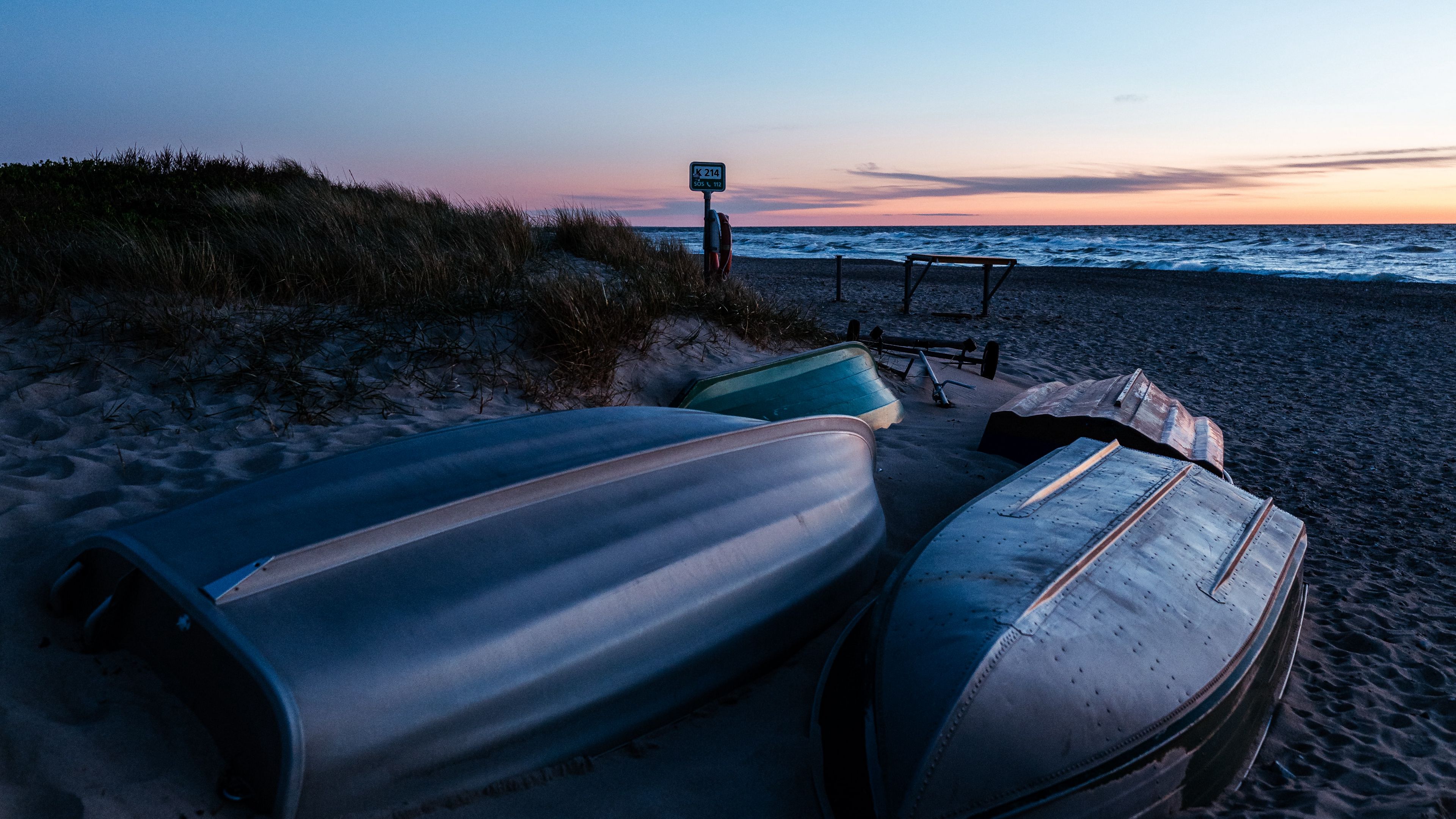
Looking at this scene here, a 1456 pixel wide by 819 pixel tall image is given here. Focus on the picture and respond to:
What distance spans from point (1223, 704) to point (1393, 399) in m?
6.85

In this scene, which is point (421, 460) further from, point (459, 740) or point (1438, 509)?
point (1438, 509)

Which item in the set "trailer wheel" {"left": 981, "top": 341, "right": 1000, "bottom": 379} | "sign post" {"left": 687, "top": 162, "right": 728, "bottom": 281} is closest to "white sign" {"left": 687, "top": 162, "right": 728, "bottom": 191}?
"sign post" {"left": 687, "top": 162, "right": 728, "bottom": 281}

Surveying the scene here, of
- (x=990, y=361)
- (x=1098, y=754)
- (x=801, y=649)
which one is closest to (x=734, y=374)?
(x=801, y=649)

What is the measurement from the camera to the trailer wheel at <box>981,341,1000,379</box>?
720 centimetres

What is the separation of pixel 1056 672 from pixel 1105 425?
2823 millimetres

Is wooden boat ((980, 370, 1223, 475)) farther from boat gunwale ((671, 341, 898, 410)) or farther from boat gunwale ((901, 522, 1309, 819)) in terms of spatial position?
boat gunwale ((901, 522, 1309, 819))

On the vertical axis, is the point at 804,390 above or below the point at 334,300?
below

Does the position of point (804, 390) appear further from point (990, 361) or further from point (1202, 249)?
point (1202, 249)

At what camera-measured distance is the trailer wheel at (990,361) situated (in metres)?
7.20

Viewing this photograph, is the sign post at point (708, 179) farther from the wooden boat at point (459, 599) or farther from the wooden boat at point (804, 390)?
the wooden boat at point (459, 599)

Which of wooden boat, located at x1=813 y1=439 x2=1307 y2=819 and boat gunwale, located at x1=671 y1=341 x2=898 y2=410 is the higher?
boat gunwale, located at x1=671 y1=341 x2=898 y2=410

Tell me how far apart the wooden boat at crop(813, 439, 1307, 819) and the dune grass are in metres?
2.88

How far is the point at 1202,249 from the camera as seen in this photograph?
31156 mm

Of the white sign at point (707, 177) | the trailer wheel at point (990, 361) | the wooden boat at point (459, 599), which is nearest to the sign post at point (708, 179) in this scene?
the white sign at point (707, 177)
